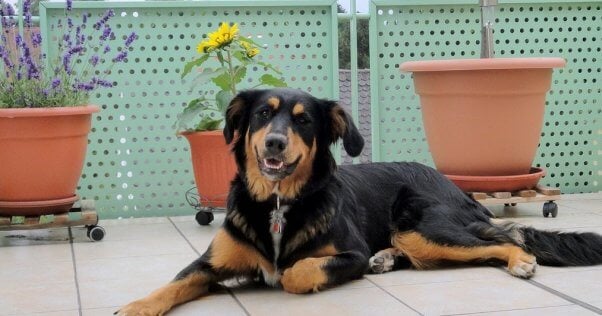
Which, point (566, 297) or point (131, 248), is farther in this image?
point (131, 248)

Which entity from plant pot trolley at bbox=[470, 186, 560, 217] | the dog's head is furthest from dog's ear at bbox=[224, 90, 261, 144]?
plant pot trolley at bbox=[470, 186, 560, 217]

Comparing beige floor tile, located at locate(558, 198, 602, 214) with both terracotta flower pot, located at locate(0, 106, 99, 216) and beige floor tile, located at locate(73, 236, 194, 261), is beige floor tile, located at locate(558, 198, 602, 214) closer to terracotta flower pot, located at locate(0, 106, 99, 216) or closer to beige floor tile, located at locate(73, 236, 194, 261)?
beige floor tile, located at locate(73, 236, 194, 261)

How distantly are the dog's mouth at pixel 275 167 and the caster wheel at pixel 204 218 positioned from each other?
163cm

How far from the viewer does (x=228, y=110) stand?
3.27 meters

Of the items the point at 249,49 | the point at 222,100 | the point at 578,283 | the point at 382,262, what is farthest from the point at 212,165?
the point at 578,283

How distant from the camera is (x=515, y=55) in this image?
5438 millimetres

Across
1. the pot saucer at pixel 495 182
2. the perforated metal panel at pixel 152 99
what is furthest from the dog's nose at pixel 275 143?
the perforated metal panel at pixel 152 99

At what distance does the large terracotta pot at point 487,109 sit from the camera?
452 cm

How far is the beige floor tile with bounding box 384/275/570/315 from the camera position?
278cm

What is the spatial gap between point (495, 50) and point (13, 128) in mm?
2942

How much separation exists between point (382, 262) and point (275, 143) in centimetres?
75

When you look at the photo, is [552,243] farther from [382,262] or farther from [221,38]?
[221,38]

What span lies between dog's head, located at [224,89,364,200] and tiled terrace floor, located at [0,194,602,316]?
16.1 inches

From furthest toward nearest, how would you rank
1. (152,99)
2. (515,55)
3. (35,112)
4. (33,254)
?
(515,55), (152,99), (35,112), (33,254)
